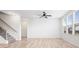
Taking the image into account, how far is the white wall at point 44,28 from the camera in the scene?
39.2ft

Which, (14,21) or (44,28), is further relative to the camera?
(44,28)

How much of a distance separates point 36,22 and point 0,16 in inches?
159

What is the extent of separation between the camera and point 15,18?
984 cm

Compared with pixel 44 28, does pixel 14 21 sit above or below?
above

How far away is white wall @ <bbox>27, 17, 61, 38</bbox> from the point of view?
39.2ft

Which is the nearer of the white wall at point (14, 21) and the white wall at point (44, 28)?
the white wall at point (14, 21)

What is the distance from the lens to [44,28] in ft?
39.5

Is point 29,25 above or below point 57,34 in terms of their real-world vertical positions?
above

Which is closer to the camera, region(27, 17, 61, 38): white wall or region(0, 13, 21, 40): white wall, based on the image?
region(0, 13, 21, 40): white wall
